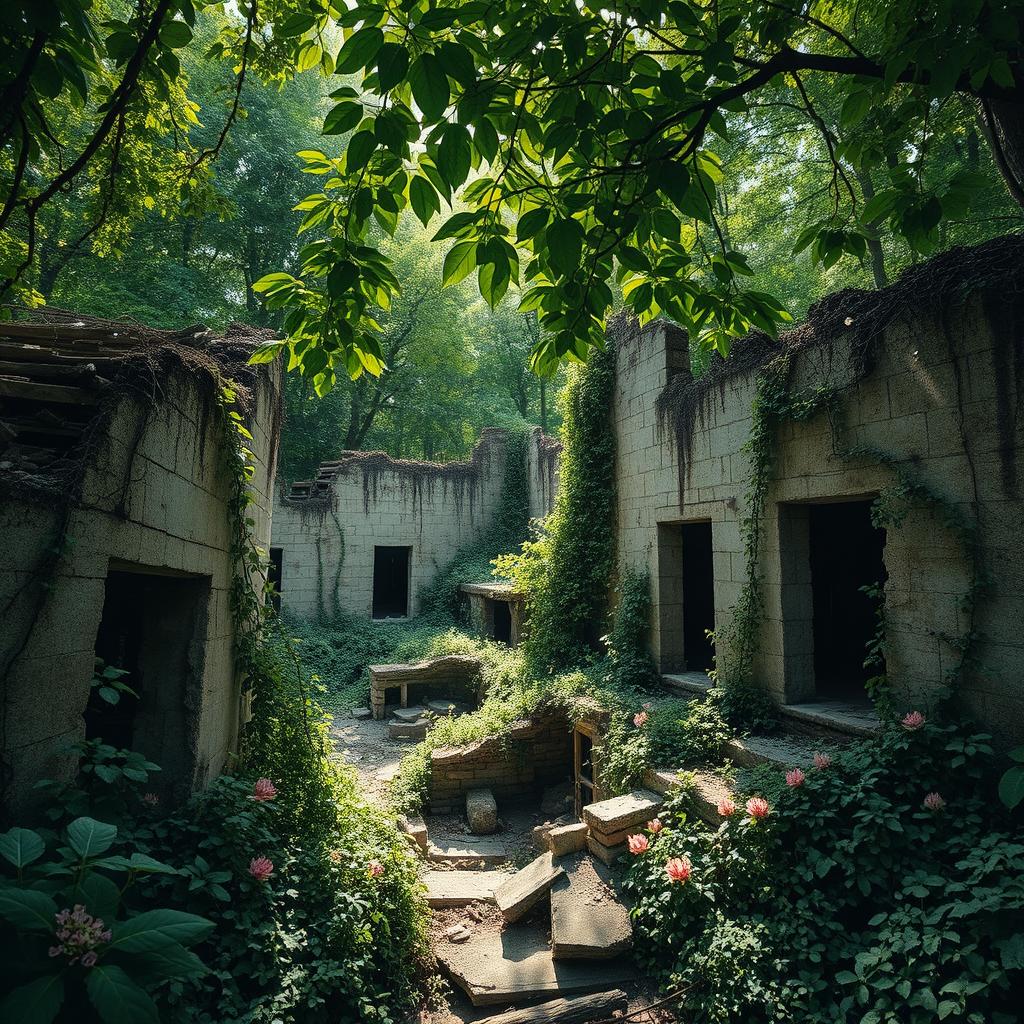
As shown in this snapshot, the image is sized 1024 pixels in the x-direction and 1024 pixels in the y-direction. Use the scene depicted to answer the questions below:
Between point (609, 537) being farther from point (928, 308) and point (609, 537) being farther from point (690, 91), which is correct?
point (690, 91)

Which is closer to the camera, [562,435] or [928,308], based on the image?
[928,308]

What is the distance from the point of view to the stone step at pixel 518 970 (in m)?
3.95

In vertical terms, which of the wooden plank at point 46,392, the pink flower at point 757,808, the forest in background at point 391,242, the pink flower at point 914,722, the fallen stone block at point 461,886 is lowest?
the fallen stone block at point 461,886

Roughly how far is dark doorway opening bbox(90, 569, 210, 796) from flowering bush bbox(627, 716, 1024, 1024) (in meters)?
3.26

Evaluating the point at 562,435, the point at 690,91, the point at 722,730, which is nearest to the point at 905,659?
the point at 722,730

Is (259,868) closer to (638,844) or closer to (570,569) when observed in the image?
(638,844)

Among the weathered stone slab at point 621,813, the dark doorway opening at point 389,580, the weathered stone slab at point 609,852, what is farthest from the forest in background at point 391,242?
the dark doorway opening at point 389,580

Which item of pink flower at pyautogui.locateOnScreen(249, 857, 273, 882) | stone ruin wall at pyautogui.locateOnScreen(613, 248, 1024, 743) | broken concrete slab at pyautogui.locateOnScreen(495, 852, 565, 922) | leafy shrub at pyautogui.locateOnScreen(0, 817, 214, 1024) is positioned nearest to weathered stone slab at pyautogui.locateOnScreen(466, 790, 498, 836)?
broken concrete slab at pyautogui.locateOnScreen(495, 852, 565, 922)

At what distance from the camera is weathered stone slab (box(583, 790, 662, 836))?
4.72 m

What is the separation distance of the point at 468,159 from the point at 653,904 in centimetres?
456

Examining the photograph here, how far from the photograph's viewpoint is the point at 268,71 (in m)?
3.62

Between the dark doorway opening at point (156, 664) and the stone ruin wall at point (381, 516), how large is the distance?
33.0 feet

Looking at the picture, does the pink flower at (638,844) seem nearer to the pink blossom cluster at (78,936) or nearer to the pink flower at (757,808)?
the pink flower at (757,808)

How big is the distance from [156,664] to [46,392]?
177cm
